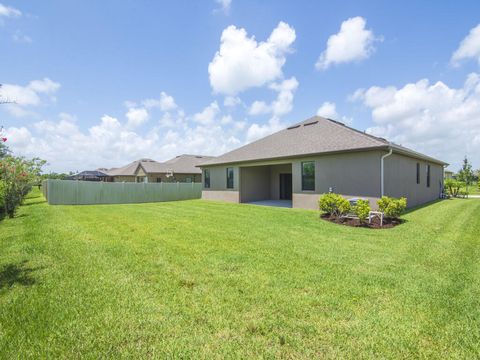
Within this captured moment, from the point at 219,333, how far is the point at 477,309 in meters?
3.42

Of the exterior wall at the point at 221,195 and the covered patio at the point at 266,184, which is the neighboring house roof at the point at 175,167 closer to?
the exterior wall at the point at 221,195

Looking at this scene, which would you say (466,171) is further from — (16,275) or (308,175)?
(16,275)

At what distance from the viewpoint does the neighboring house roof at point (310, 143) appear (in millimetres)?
11251

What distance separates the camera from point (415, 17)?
35.3 feet

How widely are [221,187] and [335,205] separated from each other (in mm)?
10393

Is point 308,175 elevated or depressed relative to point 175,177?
depressed

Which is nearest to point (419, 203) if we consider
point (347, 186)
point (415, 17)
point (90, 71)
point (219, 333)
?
point (347, 186)

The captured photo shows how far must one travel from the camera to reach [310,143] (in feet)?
45.0

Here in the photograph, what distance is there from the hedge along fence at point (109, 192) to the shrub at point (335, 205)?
1460 cm

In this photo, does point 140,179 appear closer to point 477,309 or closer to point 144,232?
point 144,232

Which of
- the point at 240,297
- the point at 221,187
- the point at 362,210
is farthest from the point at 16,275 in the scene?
the point at 221,187

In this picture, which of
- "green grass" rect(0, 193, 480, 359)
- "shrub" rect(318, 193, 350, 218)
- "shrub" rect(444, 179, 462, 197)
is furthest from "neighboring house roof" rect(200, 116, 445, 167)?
"shrub" rect(444, 179, 462, 197)

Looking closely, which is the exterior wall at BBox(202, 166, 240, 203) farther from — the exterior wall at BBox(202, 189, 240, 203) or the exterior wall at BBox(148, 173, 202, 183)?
the exterior wall at BBox(148, 173, 202, 183)

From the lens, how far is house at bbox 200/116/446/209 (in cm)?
1072
